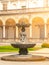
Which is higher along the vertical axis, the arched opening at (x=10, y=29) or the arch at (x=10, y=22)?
the arch at (x=10, y=22)

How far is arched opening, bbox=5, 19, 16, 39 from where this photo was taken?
179 ft

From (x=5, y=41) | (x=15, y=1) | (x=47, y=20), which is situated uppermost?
(x=15, y=1)

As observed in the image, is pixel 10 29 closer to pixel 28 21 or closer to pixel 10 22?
pixel 10 22

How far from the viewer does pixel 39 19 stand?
52594mm

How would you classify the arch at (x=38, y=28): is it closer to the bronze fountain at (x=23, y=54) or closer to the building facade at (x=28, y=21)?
the building facade at (x=28, y=21)

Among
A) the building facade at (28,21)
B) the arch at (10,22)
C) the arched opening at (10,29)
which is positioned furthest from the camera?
the arch at (10,22)

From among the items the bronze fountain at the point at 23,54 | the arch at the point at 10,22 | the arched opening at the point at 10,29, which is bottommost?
the arched opening at the point at 10,29

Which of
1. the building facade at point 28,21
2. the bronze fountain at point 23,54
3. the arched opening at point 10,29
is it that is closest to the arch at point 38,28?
the building facade at point 28,21

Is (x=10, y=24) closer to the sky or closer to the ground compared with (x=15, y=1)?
closer to the ground

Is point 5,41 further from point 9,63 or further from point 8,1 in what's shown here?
point 9,63

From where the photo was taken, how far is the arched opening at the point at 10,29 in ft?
179

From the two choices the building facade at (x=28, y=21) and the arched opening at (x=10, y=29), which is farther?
the arched opening at (x=10, y=29)

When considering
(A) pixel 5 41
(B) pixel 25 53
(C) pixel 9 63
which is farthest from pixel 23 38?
(A) pixel 5 41

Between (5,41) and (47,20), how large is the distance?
28.6ft
